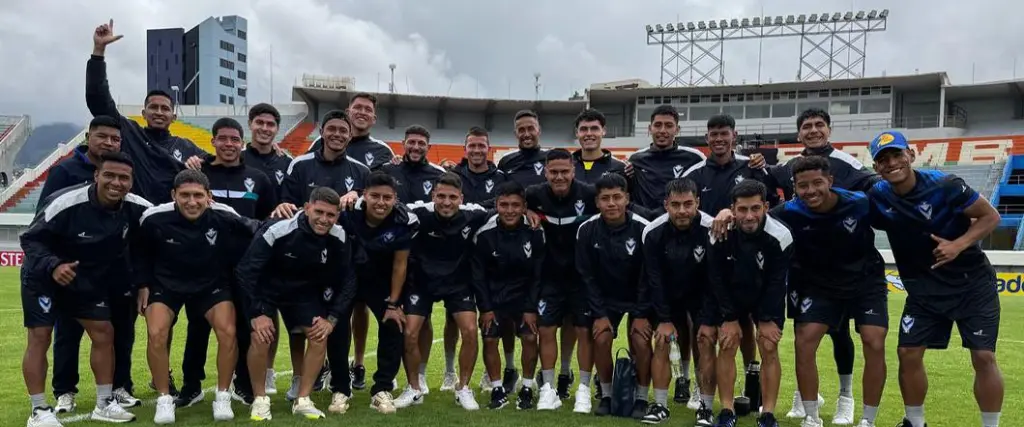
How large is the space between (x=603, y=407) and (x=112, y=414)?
3.47 meters

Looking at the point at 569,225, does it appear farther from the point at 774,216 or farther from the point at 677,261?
the point at 774,216

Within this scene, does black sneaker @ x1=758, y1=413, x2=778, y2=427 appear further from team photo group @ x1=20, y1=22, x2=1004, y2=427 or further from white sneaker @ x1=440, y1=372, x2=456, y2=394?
white sneaker @ x1=440, y1=372, x2=456, y2=394

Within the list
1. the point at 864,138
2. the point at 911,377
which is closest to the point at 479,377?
the point at 911,377

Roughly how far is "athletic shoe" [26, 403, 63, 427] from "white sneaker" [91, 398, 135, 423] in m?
0.28

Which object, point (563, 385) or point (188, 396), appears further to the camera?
point (563, 385)

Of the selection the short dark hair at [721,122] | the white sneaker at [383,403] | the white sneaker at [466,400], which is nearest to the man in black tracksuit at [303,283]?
the white sneaker at [383,403]

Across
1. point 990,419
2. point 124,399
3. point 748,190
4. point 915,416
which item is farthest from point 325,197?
point 990,419

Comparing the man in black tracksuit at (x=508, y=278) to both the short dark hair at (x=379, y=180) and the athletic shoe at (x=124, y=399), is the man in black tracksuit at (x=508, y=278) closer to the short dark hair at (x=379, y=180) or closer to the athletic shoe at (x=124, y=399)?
the short dark hair at (x=379, y=180)

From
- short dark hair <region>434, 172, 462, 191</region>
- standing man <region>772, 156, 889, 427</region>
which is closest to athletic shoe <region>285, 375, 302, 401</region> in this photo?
short dark hair <region>434, 172, 462, 191</region>

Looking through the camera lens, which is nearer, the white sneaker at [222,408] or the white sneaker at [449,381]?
the white sneaker at [222,408]

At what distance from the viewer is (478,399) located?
604 centimetres

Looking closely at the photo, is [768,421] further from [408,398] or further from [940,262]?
[408,398]

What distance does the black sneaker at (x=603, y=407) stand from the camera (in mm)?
5336

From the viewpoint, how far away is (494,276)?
582 centimetres
